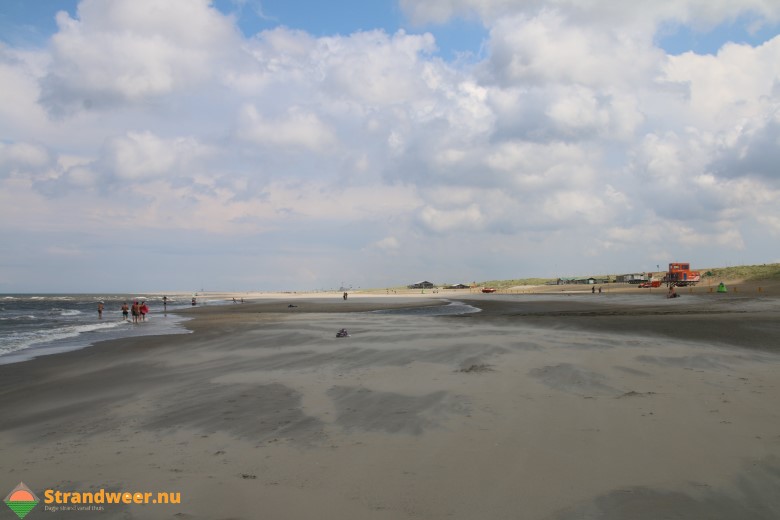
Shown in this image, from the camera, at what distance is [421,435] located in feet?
23.6

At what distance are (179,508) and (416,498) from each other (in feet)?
8.45

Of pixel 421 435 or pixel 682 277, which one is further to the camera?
pixel 682 277

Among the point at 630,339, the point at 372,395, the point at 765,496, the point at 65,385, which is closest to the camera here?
the point at 765,496

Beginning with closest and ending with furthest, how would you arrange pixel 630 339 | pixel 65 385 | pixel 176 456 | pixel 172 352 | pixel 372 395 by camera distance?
pixel 176 456 → pixel 372 395 → pixel 65 385 → pixel 630 339 → pixel 172 352

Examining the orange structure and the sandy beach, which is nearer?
the sandy beach

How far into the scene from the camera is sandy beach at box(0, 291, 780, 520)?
509 cm

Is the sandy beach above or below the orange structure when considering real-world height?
below

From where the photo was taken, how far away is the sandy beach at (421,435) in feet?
16.7

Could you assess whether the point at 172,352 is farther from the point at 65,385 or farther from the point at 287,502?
the point at 287,502

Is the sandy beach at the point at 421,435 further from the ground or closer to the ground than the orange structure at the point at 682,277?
closer to the ground

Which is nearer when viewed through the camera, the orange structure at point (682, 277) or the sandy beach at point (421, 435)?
the sandy beach at point (421, 435)

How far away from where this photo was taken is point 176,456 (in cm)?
675

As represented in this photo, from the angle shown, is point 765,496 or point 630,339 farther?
point 630,339

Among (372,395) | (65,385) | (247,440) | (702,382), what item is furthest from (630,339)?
(65,385)
